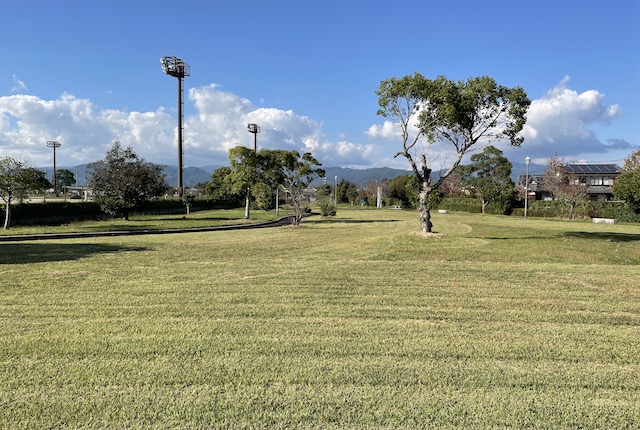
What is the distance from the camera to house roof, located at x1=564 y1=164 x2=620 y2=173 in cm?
6097

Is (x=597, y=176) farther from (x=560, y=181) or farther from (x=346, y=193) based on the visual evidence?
(x=346, y=193)

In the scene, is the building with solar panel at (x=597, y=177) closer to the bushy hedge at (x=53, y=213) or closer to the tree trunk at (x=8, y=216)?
the bushy hedge at (x=53, y=213)

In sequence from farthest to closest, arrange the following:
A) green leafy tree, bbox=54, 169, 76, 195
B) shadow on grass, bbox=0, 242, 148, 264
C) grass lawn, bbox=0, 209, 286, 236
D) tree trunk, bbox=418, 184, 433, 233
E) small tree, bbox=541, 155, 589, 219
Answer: green leafy tree, bbox=54, 169, 76, 195, small tree, bbox=541, 155, 589, 219, grass lawn, bbox=0, 209, 286, 236, tree trunk, bbox=418, 184, 433, 233, shadow on grass, bbox=0, 242, 148, 264

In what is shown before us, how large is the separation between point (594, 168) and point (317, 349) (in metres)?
73.2

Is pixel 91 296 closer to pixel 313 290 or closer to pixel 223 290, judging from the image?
pixel 223 290

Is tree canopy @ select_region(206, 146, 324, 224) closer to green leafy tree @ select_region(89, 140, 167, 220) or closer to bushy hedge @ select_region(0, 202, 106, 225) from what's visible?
green leafy tree @ select_region(89, 140, 167, 220)

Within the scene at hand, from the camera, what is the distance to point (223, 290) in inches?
274

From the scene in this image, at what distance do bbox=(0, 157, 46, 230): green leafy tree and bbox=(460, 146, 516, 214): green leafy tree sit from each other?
46.5 metres

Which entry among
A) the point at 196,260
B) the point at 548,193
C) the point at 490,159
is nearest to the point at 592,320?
the point at 196,260

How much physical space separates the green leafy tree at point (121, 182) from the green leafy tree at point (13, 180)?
679 centimetres

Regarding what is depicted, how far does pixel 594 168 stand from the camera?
6284 centimetres

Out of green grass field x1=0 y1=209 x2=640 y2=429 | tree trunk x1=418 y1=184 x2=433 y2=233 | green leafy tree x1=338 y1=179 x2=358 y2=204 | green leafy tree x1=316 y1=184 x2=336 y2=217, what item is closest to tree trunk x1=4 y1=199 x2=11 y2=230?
green grass field x1=0 y1=209 x2=640 y2=429

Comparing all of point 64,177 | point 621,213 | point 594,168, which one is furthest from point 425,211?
point 64,177

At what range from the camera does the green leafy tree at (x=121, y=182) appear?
29953 millimetres
